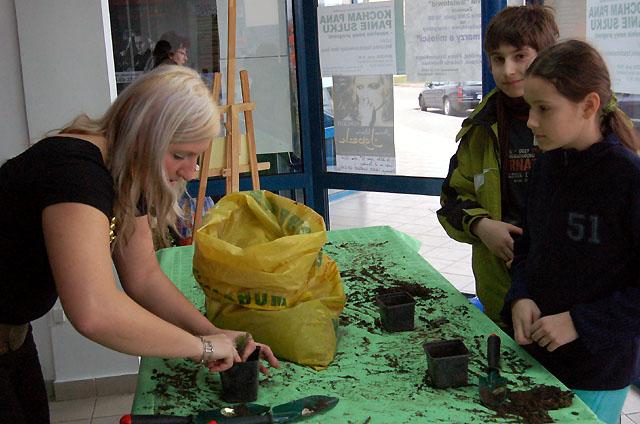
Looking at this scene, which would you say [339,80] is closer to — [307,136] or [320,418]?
[307,136]

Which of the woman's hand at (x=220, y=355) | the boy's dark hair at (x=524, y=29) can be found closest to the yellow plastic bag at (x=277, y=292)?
the woman's hand at (x=220, y=355)

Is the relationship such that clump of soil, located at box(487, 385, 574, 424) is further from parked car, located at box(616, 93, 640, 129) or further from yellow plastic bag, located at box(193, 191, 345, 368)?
parked car, located at box(616, 93, 640, 129)

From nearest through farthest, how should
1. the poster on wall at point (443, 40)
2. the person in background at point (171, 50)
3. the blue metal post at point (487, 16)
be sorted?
1. the blue metal post at point (487, 16)
2. the poster on wall at point (443, 40)
3. the person in background at point (171, 50)

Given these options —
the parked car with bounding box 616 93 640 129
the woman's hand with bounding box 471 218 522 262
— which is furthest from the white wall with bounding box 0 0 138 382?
the parked car with bounding box 616 93 640 129

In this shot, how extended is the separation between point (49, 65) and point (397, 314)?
1962 millimetres

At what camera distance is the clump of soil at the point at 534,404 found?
1255 mm

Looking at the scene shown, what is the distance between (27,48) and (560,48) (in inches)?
86.7

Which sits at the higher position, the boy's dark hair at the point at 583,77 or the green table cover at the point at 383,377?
the boy's dark hair at the point at 583,77

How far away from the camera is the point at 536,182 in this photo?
65.8 inches

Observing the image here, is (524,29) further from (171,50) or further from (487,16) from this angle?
(171,50)

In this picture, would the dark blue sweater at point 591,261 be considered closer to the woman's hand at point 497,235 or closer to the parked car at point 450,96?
the woman's hand at point 497,235

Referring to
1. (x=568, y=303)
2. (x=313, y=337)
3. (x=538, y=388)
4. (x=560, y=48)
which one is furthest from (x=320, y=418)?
(x=560, y=48)

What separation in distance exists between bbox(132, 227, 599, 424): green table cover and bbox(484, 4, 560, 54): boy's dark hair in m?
0.68

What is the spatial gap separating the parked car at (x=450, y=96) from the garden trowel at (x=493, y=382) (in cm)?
234
